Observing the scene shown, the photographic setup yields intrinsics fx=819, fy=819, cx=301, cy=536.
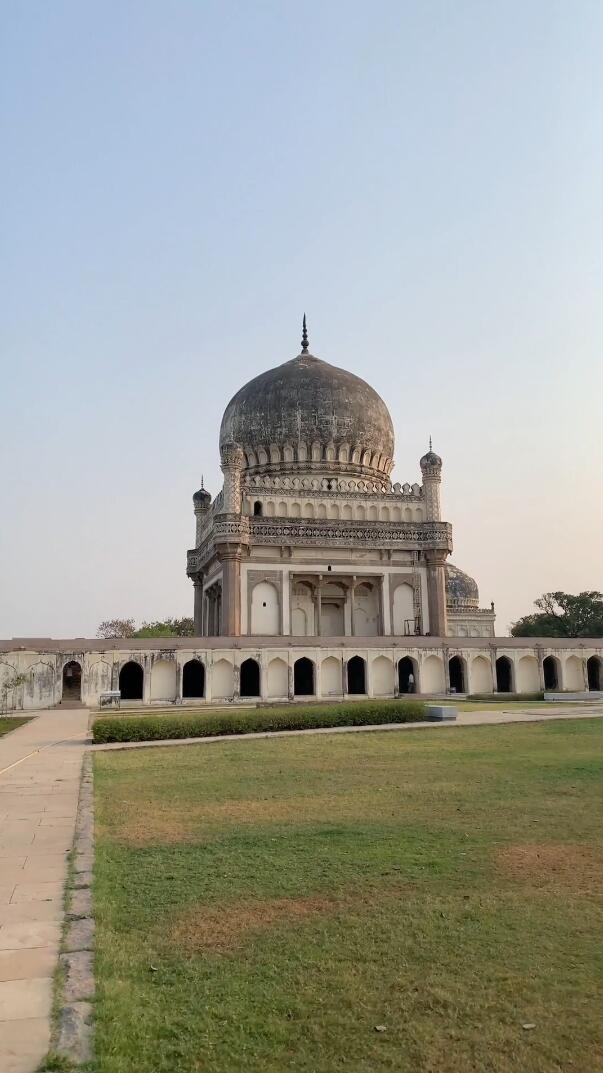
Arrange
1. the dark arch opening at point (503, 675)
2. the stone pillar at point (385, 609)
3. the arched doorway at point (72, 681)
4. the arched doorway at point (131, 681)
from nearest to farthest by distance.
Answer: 1. the arched doorway at point (72, 681)
2. the arched doorway at point (131, 681)
3. the dark arch opening at point (503, 675)
4. the stone pillar at point (385, 609)

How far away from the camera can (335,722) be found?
65.0ft

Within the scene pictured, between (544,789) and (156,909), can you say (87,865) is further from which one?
(544,789)

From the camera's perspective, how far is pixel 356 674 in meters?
35.6

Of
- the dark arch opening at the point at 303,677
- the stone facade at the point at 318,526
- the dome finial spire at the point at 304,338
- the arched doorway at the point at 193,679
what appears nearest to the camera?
the arched doorway at the point at 193,679

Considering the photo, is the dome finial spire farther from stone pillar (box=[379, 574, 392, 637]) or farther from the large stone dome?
stone pillar (box=[379, 574, 392, 637])

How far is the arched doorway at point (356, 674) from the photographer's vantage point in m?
35.0

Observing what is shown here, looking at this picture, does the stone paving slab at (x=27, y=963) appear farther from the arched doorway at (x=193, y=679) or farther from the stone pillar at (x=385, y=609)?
the stone pillar at (x=385, y=609)

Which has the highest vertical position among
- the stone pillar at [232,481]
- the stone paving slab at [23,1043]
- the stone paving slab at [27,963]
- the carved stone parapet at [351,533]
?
the stone pillar at [232,481]

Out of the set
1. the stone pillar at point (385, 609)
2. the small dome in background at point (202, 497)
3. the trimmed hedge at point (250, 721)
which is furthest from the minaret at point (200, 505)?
the trimmed hedge at point (250, 721)

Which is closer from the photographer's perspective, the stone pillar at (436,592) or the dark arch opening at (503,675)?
the dark arch opening at (503,675)

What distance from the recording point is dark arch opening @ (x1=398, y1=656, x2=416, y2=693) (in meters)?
35.1

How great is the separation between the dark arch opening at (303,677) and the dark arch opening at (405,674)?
3.86m

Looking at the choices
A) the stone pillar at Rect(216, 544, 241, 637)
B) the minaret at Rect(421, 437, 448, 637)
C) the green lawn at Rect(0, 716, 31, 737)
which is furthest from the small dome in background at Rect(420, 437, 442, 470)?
the green lawn at Rect(0, 716, 31, 737)

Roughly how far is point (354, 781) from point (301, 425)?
103ft
